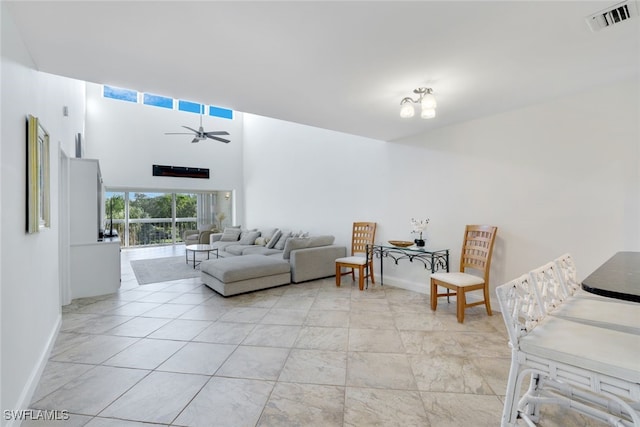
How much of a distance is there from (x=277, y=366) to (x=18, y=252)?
1.84 m

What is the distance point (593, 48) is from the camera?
6.70 ft

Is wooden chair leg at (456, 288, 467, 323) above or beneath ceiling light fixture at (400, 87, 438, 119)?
beneath

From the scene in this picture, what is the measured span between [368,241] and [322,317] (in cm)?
185

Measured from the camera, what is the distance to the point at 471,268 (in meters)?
3.67

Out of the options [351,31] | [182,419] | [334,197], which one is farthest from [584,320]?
[334,197]

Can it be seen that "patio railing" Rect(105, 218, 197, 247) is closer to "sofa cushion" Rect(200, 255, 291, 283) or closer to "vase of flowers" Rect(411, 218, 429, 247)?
"sofa cushion" Rect(200, 255, 291, 283)

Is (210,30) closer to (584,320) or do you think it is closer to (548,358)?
(548,358)

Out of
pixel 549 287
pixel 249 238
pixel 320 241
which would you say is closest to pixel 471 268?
pixel 549 287

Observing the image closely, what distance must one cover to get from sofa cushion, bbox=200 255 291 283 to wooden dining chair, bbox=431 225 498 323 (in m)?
2.29

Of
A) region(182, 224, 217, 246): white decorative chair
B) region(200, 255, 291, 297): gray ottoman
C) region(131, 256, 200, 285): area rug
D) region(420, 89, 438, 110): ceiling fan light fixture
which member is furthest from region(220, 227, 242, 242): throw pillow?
region(420, 89, 438, 110): ceiling fan light fixture

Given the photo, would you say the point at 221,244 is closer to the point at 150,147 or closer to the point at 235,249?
the point at 235,249

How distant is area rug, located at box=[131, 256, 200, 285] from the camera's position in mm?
5190

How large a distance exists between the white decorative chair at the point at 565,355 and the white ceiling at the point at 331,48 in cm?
149

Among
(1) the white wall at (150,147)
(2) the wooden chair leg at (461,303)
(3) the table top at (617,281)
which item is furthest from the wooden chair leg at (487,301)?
(1) the white wall at (150,147)
